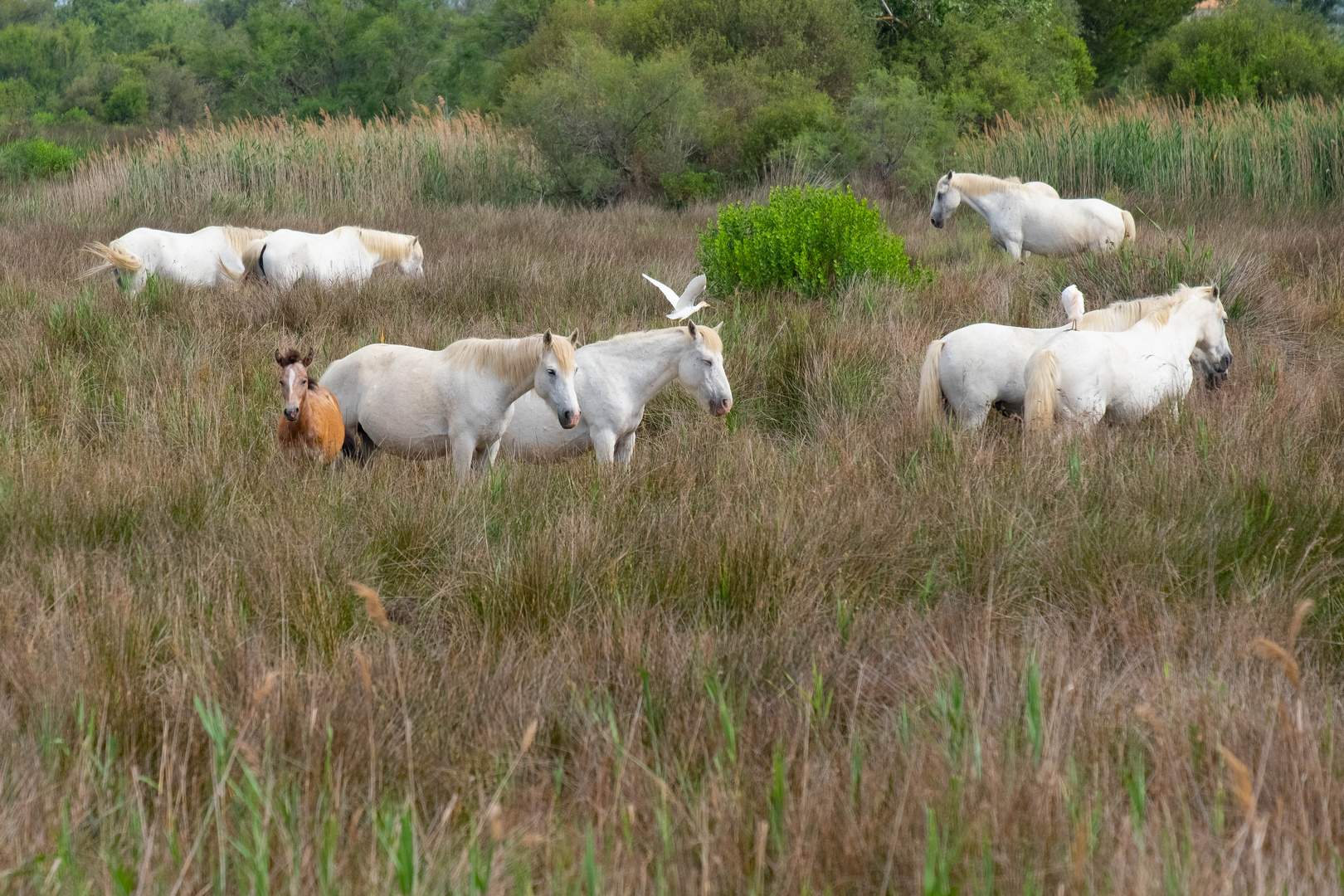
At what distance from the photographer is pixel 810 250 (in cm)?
835

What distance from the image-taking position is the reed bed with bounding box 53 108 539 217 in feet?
51.3

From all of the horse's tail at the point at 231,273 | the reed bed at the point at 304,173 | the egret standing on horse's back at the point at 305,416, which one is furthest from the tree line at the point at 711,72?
the egret standing on horse's back at the point at 305,416

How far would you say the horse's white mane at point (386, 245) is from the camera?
33.7 ft

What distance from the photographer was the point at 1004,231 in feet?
38.2

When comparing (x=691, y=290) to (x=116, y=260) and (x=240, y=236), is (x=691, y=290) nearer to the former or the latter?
(x=116, y=260)

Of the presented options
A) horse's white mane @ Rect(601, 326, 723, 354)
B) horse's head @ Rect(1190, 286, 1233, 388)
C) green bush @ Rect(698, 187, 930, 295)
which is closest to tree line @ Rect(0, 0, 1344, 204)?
green bush @ Rect(698, 187, 930, 295)

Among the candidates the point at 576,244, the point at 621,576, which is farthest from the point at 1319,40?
the point at 621,576

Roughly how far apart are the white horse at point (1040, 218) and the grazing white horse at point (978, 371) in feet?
20.3

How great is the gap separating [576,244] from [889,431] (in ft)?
23.6

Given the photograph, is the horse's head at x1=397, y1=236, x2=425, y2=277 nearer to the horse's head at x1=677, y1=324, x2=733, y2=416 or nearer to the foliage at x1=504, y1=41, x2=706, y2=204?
the horse's head at x1=677, y1=324, x2=733, y2=416

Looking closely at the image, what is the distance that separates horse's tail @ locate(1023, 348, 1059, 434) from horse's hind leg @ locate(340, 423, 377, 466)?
3.06m

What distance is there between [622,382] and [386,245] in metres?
5.79

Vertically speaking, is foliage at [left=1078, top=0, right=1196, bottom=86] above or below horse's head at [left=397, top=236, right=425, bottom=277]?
A: above

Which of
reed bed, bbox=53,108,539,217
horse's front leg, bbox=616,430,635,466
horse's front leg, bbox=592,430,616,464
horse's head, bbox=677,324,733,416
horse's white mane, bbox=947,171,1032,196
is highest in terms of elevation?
horse's head, bbox=677,324,733,416
